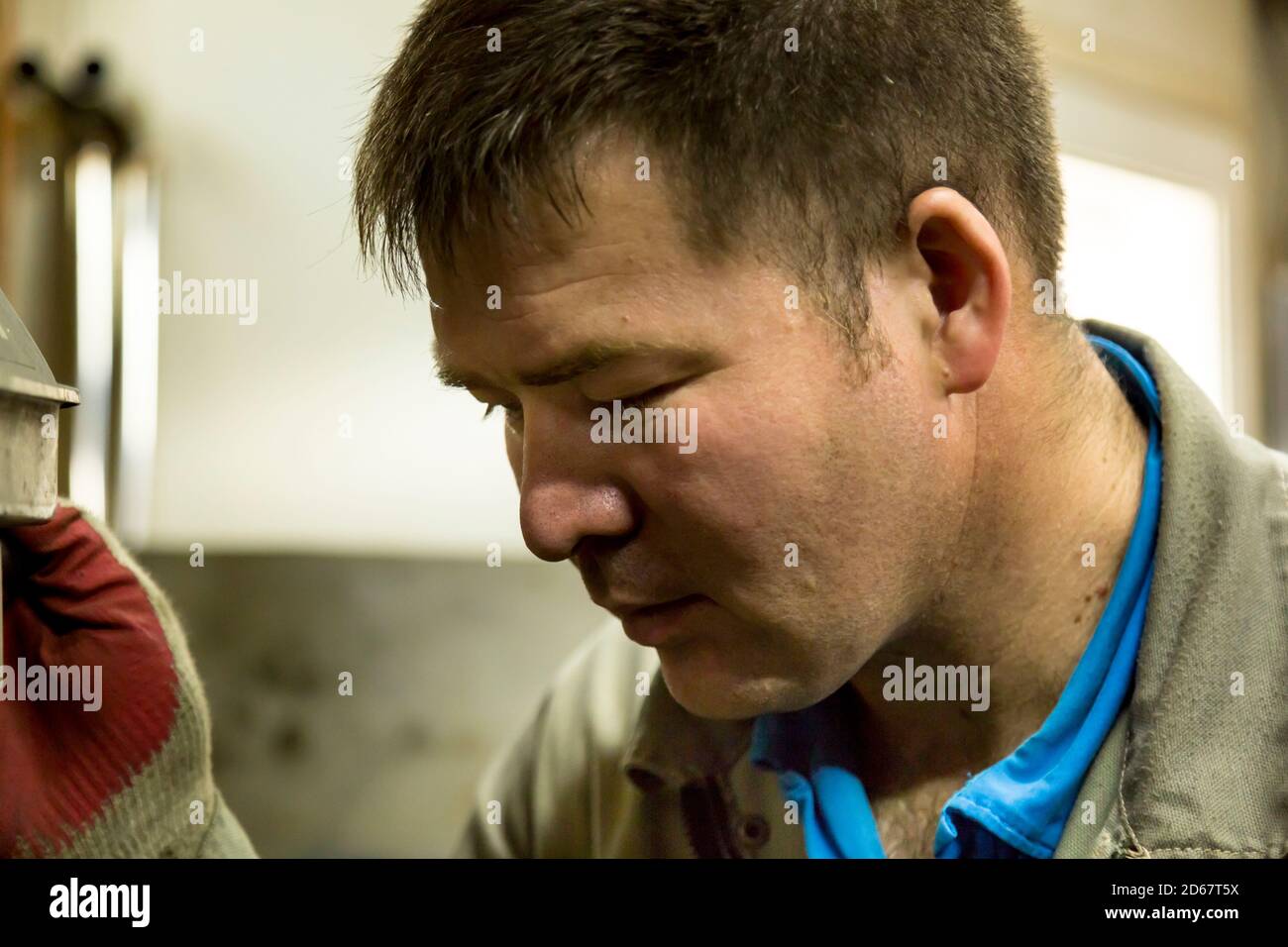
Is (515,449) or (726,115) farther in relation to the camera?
(515,449)

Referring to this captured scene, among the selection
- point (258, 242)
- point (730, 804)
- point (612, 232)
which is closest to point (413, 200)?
point (612, 232)

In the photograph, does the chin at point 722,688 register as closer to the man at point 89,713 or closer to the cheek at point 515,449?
the cheek at point 515,449

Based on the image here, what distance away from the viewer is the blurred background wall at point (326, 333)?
828 millimetres

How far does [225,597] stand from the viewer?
990mm

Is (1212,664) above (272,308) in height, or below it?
below

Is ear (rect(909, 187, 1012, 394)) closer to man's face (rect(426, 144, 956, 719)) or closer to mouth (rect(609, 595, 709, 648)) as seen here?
man's face (rect(426, 144, 956, 719))

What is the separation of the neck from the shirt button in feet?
0.51

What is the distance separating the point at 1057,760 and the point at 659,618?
25 centimetres

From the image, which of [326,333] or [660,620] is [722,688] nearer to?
[660,620]

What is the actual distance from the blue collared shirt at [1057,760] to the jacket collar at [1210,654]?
0.06 feet

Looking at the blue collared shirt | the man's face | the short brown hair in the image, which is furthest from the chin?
the short brown hair

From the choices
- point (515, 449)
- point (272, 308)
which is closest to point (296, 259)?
point (272, 308)

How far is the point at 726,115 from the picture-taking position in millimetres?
631
